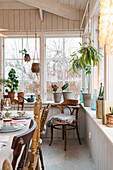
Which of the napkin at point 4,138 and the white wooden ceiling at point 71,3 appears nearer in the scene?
the napkin at point 4,138

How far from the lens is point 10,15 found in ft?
14.2

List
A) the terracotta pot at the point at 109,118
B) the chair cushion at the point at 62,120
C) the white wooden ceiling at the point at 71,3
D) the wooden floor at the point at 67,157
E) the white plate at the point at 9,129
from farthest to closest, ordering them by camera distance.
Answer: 1. the white wooden ceiling at the point at 71,3
2. the chair cushion at the point at 62,120
3. the wooden floor at the point at 67,157
4. the terracotta pot at the point at 109,118
5. the white plate at the point at 9,129

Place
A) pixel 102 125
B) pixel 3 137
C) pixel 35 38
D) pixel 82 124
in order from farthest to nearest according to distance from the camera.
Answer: pixel 35 38
pixel 82 124
pixel 102 125
pixel 3 137

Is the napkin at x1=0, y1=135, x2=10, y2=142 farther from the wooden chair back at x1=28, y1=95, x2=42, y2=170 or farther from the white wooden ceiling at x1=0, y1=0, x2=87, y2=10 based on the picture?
the white wooden ceiling at x1=0, y1=0, x2=87, y2=10

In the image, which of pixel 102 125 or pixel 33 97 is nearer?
pixel 102 125

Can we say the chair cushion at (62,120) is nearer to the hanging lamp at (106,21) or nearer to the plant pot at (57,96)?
the plant pot at (57,96)

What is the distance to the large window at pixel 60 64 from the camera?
14.5 feet

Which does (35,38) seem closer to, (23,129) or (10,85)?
(10,85)

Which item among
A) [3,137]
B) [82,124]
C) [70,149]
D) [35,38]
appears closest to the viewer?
[3,137]

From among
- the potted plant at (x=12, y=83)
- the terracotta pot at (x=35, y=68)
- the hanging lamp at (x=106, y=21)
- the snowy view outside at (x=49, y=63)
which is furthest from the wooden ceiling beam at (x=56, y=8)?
the hanging lamp at (x=106, y=21)

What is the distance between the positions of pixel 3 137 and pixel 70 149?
6.85 ft

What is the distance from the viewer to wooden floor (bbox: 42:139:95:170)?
2710 mm

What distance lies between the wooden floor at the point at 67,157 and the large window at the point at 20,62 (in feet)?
4.65

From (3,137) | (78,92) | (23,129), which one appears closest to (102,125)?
(23,129)
